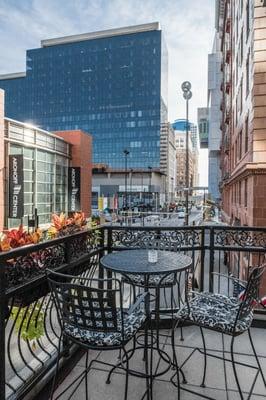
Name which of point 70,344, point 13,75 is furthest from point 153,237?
point 13,75

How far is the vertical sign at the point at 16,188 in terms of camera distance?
624 inches

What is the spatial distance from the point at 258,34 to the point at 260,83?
152cm

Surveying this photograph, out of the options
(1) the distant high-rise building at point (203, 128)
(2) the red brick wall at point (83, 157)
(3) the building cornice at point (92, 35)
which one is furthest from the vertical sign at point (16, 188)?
(3) the building cornice at point (92, 35)

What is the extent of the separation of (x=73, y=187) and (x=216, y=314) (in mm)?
22131

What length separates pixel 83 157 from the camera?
2500 cm

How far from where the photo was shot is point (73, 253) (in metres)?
3.14

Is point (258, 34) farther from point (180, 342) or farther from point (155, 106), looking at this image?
point (155, 106)

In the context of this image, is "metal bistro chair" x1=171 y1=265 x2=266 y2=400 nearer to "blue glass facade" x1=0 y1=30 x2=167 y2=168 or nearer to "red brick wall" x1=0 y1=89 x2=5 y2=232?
"red brick wall" x1=0 y1=89 x2=5 y2=232

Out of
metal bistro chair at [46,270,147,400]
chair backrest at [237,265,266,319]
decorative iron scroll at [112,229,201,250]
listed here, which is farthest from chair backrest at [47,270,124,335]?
decorative iron scroll at [112,229,201,250]

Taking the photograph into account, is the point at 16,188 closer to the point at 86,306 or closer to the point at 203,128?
the point at 86,306

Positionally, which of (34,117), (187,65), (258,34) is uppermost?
(34,117)

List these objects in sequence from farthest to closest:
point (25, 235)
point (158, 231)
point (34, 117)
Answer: point (34, 117)
point (158, 231)
point (25, 235)

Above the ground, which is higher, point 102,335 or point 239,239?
point 239,239

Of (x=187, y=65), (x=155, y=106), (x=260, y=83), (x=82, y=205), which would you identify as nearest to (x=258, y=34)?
(x=260, y=83)
